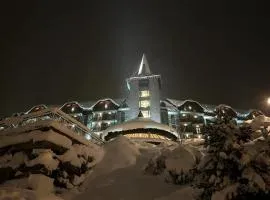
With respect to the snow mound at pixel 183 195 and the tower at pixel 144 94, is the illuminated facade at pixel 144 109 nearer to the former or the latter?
the tower at pixel 144 94

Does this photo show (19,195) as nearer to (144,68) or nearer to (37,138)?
(37,138)

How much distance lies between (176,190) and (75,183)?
6218 mm

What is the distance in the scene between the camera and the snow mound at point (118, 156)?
2302cm

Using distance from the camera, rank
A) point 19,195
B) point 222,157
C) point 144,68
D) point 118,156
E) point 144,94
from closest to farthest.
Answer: point 222,157 → point 19,195 → point 118,156 → point 144,94 → point 144,68

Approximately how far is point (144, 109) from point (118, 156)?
60.0 metres

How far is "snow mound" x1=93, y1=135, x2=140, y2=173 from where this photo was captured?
75.5 ft

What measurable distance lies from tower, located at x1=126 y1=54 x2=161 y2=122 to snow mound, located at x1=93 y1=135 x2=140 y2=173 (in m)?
54.0

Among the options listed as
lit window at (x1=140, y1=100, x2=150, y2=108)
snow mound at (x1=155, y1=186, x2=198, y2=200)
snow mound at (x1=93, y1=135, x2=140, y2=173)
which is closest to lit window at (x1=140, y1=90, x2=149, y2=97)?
lit window at (x1=140, y1=100, x2=150, y2=108)

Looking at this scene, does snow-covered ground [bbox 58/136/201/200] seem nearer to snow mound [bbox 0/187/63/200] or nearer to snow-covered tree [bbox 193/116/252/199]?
snow mound [bbox 0/187/63/200]

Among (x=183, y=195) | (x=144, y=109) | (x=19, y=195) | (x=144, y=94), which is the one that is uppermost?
(x=144, y=94)

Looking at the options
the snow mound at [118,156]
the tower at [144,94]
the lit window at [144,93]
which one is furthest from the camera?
the lit window at [144,93]

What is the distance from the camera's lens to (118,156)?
2444 centimetres

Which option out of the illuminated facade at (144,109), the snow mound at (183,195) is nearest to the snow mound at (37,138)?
the snow mound at (183,195)

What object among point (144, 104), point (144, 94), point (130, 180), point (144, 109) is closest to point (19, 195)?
point (130, 180)
